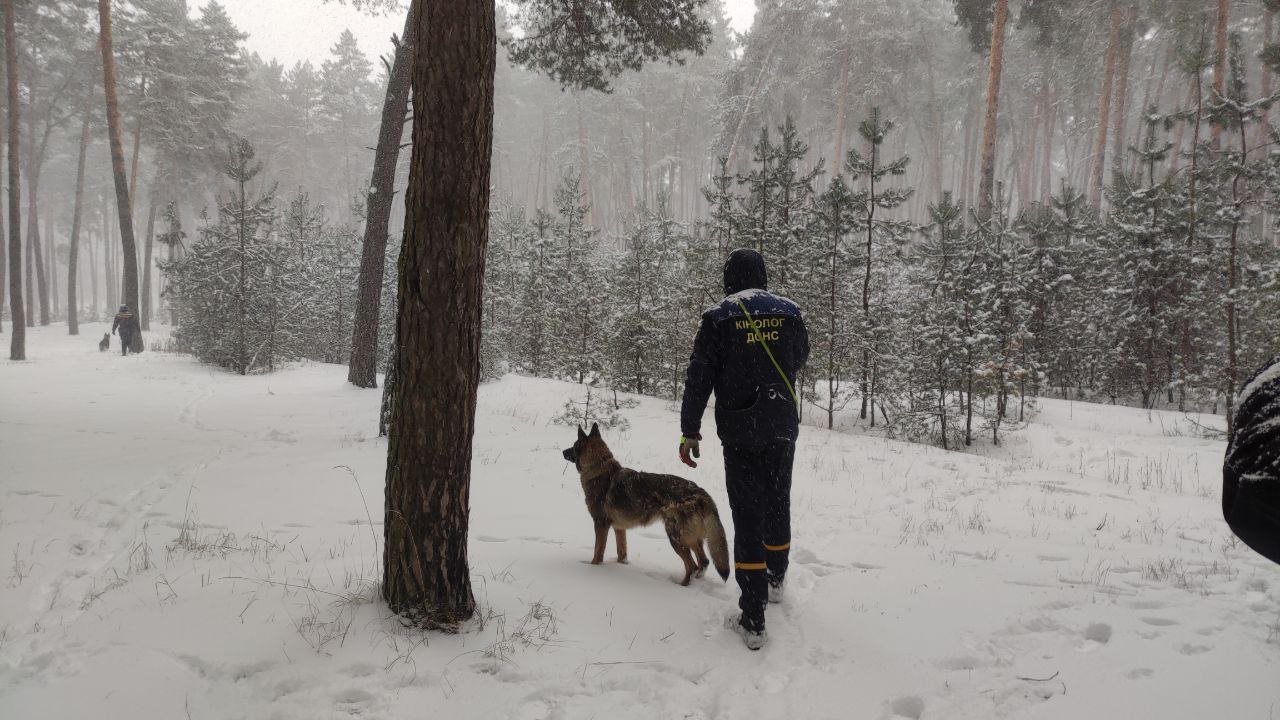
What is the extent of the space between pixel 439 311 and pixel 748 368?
1.84 metres

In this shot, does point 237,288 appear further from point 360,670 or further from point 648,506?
point 360,670

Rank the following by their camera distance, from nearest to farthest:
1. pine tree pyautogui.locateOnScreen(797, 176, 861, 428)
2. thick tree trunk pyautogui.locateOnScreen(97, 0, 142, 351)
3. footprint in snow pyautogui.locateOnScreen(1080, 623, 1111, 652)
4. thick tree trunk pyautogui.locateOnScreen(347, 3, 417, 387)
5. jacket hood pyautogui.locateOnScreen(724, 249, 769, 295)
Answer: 1. footprint in snow pyautogui.locateOnScreen(1080, 623, 1111, 652)
2. jacket hood pyautogui.locateOnScreen(724, 249, 769, 295)
3. thick tree trunk pyautogui.locateOnScreen(347, 3, 417, 387)
4. pine tree pyautogui.locateOnScreen(797, 176, 861, 428)
5. thick tree trunk pyautogui.locateOnScreen(97, 0, 142, 351)

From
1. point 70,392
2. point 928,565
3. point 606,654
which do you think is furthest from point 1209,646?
point 70,392

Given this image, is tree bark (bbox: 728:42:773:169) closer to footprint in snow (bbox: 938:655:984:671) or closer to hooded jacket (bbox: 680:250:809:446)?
hooded jacket (bbox: 680:250:809:446)

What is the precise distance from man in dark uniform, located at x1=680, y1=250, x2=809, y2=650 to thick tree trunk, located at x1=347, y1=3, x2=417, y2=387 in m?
10.6

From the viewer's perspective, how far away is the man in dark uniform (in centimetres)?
Result: 338

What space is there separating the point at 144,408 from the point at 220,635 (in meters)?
10.2

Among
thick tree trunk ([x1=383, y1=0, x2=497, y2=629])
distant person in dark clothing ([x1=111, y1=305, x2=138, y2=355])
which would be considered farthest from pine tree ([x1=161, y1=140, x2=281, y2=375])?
thick tree trunk ([x1=383, y1=0, x2=497, y2=629])

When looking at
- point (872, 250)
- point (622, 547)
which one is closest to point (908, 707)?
point (622, 547)

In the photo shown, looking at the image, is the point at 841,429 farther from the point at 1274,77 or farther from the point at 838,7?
the point at 1274,77

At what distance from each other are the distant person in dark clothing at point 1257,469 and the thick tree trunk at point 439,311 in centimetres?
288

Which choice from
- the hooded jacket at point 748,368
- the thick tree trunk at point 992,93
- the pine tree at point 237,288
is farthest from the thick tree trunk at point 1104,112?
the pine tree at point 237,288

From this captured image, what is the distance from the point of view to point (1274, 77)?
77.1ft

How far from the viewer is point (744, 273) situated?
370cm
